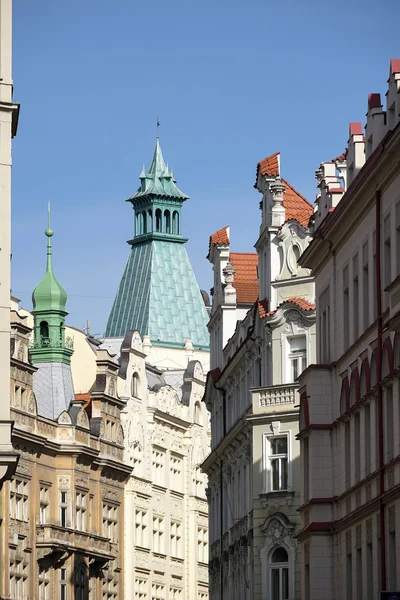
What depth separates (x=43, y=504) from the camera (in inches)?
3775

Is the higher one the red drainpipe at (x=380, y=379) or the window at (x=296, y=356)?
the window at (x=296, y=356)

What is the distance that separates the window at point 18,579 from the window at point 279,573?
2576 cm

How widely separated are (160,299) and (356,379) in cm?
10946

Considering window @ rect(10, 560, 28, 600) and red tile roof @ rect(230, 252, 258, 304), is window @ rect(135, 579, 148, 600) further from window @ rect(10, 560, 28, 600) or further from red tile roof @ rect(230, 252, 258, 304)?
red tile roof @ rect(230, 252, 258, 304)

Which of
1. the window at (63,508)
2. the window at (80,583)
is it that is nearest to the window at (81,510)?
the window at (63,508)

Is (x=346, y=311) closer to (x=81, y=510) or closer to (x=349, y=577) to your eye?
(x=349, y=577)

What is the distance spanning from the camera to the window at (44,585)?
309 feet

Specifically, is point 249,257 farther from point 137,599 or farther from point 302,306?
point 137,599

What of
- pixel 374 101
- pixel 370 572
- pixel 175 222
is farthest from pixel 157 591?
pixel 374 101

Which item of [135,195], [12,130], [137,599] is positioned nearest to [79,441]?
[137,599]

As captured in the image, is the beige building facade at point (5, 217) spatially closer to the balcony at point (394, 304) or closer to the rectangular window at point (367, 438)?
the balcony at point (394, 304)

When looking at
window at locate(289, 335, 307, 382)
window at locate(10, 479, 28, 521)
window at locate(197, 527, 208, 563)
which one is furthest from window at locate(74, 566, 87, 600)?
window at locate(289, 335, 307, 382)

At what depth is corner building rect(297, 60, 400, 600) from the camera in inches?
1794

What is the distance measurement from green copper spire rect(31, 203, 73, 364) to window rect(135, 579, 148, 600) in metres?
13.6
